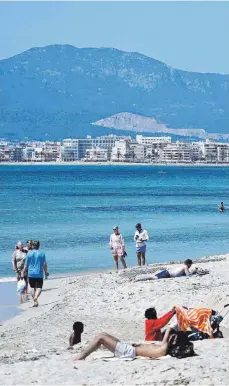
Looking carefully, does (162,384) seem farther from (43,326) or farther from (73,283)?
(73,283)

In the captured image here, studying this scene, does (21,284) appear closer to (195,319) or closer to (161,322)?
(161,322)

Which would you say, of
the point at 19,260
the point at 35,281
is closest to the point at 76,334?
the point at 35,281

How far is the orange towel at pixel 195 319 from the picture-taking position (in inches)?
464

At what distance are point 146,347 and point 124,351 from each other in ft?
0.84

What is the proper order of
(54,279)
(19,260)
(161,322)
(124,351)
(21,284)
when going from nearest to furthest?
(124,351), (161,322), (21,284), (19,260), (54,279)

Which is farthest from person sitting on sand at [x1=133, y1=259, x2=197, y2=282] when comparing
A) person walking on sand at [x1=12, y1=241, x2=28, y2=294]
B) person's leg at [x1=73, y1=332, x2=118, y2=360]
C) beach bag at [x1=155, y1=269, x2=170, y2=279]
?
person's leg at [x1=73, y1=332, x2=118, y2=360]

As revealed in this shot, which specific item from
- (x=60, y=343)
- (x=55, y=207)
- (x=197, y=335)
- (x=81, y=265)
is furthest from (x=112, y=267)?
(x=55, y=207)

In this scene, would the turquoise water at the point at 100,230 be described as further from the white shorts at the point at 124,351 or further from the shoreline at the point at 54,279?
the white shorts at the point at 124,351

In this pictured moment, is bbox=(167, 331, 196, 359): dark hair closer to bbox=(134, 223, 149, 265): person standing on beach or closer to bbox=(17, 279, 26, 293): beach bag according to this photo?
bbox=(17, 279, 26, 293): beach bag

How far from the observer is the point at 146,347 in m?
10.4

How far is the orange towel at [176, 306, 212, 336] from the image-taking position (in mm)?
11781

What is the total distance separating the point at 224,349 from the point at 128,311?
5441 mm

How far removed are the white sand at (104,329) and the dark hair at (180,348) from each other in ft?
0.33

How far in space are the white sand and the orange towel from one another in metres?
0.66
